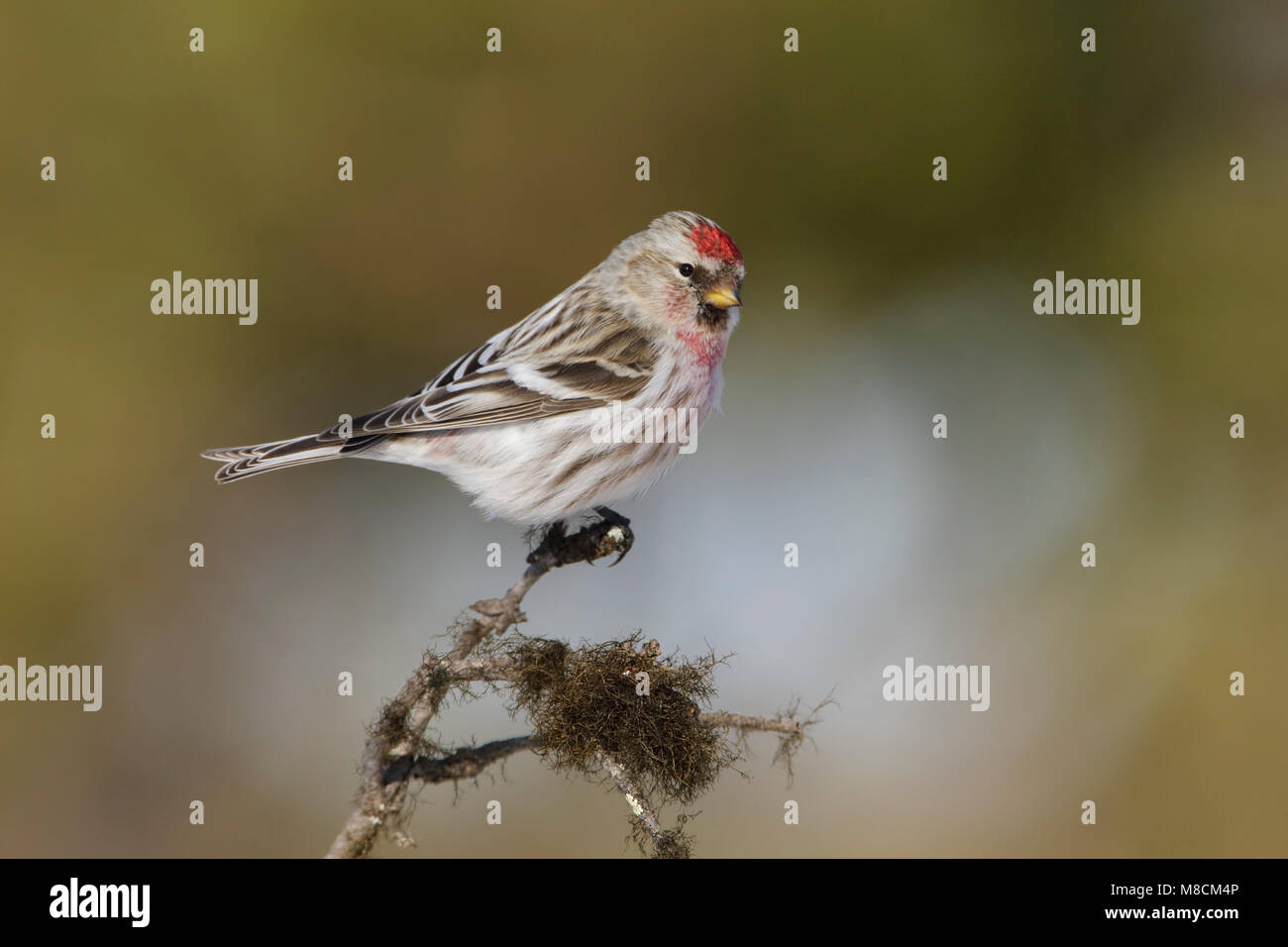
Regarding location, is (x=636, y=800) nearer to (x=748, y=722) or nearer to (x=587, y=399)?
(x=748, y=722)

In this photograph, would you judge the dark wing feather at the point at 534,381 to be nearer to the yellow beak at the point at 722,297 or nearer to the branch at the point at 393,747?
the yellow beak at the point at 722,297

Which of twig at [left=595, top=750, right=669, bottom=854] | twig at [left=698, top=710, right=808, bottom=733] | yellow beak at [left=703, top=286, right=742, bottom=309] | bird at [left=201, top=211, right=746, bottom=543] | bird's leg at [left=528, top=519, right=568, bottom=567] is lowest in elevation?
twig at [left=595, top=750, right=669, bottom=854]

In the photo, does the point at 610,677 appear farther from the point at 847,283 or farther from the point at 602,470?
the point at 847,283

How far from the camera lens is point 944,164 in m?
3.50

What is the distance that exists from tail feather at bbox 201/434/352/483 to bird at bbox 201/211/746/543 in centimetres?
10

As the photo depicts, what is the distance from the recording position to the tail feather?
6.32ft

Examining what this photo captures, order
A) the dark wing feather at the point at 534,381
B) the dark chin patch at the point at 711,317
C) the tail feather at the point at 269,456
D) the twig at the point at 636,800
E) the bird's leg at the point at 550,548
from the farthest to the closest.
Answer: the dark chin patch at the point at 711,317 → the dark wing feather at the point at 534,381 → the tail feather at the point at 269,456 → the bird's leg at the point at 550,548 → the twig at the point at 636,800

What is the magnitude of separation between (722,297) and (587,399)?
350mm

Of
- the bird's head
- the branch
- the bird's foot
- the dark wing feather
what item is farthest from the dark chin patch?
the branch

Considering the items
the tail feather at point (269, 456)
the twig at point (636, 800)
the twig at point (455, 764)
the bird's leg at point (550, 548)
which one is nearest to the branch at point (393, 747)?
the twig at point (455, 764)

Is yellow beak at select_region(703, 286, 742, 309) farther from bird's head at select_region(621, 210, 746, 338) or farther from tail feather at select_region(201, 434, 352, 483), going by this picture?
A: tail feather at select_region(201, 434, 352, 483)

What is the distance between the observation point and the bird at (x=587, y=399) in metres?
2.16

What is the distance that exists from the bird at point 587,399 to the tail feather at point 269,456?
0.10 m

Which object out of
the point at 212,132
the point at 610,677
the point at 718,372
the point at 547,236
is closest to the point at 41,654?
the point at 212,132
